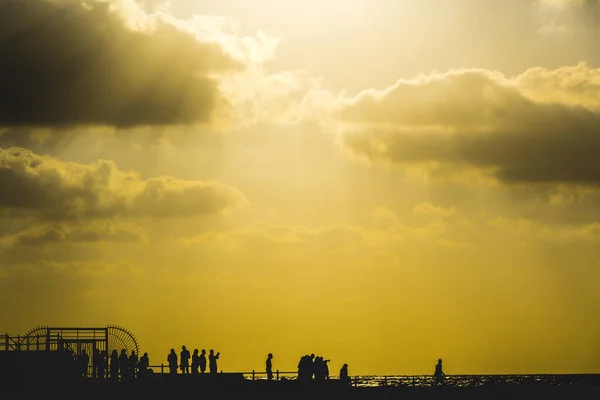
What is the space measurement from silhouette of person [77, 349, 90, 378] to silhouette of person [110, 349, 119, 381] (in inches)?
60.6

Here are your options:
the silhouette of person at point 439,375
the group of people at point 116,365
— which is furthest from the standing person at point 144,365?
the silhouette of person at point 439,375

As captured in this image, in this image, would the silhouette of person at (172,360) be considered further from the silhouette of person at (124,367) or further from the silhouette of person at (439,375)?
the silhouette of person at (439,375)

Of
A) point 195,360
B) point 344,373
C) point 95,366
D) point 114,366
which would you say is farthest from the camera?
point 195,360

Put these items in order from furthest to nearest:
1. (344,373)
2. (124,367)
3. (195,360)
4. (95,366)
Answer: (195,360), (344,373), (95,366), (124,367)

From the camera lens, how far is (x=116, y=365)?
7888 centimetres

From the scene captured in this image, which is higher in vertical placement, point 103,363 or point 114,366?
point 103,363

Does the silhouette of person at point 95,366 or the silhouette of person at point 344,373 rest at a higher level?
the silhouette of person at point 95,366

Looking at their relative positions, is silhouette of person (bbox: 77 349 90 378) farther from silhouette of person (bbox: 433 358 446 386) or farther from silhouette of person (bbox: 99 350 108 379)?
silhouette of person (bbox: 433 358 446 386)

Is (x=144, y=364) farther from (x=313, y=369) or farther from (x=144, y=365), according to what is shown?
(x=313, y=369)

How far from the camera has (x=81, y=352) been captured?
8000cm

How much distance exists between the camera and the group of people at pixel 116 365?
7831 centimetres

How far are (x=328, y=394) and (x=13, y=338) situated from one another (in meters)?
19.5

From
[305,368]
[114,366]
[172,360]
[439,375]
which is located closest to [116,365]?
[114,366]

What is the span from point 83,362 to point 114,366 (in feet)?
6.54
